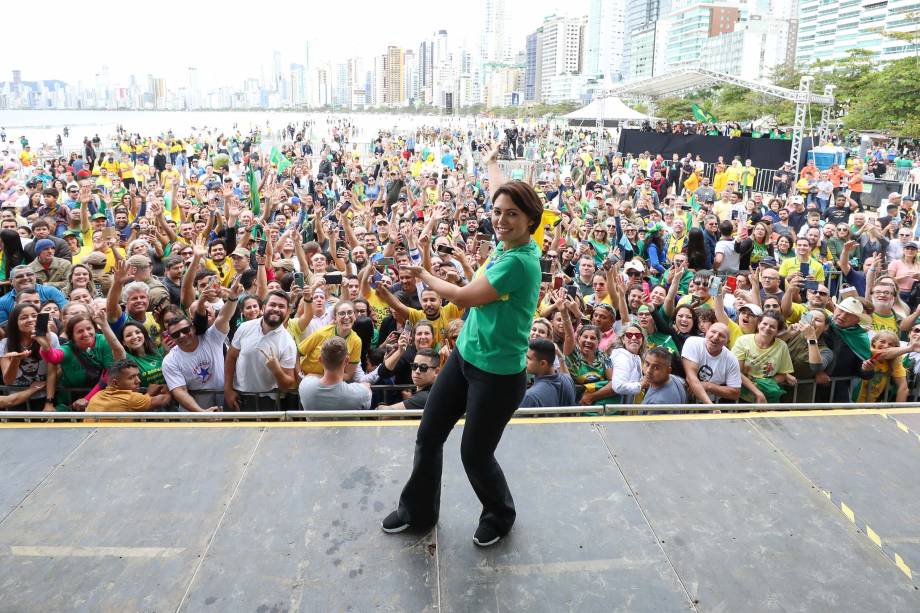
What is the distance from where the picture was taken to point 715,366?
17.7 ft

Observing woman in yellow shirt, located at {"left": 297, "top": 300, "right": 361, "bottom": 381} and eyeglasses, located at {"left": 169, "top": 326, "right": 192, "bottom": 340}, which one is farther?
woman in yellow shirt, located at {"left": 297, "top": 300, "right": 361, "bottom": 381}

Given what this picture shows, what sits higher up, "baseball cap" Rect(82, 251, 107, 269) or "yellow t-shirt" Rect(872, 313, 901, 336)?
"baseball cap" Rect(82, 251, 107, 269)

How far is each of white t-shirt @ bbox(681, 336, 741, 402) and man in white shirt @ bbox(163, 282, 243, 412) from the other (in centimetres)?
387

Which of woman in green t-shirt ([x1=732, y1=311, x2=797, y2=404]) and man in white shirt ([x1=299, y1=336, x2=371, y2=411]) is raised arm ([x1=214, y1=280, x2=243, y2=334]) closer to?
man in white shirt ([x1=299, y1=336, x2=371, y2=411])

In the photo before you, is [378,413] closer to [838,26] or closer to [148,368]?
[148,368]

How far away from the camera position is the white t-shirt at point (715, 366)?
17.7 feet

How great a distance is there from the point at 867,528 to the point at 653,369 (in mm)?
1862

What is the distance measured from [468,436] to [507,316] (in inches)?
24.2

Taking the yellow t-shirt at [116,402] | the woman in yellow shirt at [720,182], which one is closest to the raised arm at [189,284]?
the yellow t-shirt at [116,402]

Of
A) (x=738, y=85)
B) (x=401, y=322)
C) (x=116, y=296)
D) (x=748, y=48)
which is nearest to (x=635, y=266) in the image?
(x=401, y=322)

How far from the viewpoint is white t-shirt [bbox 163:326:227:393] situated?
17.0 ft

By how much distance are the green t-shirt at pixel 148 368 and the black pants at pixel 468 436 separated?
2936mm

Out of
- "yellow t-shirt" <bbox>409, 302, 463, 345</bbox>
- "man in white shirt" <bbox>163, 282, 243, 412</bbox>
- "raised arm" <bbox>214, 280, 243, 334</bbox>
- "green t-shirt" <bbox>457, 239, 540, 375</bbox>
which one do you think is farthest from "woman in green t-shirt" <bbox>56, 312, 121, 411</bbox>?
"green t-shirt" <bbox>457, 239, 540, 375</bbox>

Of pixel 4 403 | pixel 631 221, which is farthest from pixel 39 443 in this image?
pixel 631 221
